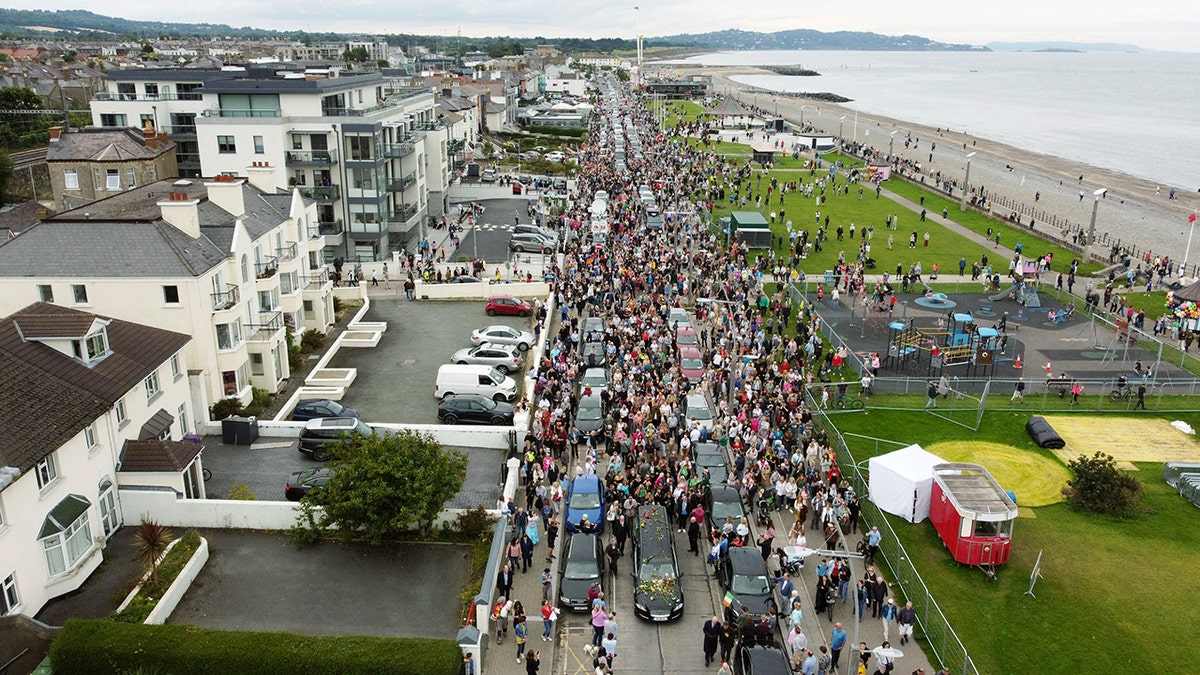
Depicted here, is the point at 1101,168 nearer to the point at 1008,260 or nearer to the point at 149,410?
the point at 1008,260

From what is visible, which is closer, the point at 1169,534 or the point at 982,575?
the point at 982,575

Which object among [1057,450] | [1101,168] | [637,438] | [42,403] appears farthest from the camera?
[1101,168]

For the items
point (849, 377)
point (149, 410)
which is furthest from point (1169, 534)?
point (149, 410)

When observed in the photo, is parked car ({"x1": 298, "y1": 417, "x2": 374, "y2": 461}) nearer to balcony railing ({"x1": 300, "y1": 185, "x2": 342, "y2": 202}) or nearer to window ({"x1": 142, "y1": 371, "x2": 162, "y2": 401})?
window ({"x1": 142, "y1": 371, "x2": 162, "y2": 401})

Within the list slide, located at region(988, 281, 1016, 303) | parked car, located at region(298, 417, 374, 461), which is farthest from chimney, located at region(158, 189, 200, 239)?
slide, located at region(988, 281, 1016, 303)

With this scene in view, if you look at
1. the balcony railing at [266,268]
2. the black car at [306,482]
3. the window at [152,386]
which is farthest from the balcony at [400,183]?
the black car at [306,482]

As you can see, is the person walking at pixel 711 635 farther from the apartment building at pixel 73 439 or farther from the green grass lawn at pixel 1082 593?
the apartment building at pixel 73 439

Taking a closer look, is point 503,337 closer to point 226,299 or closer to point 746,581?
point 226,299
